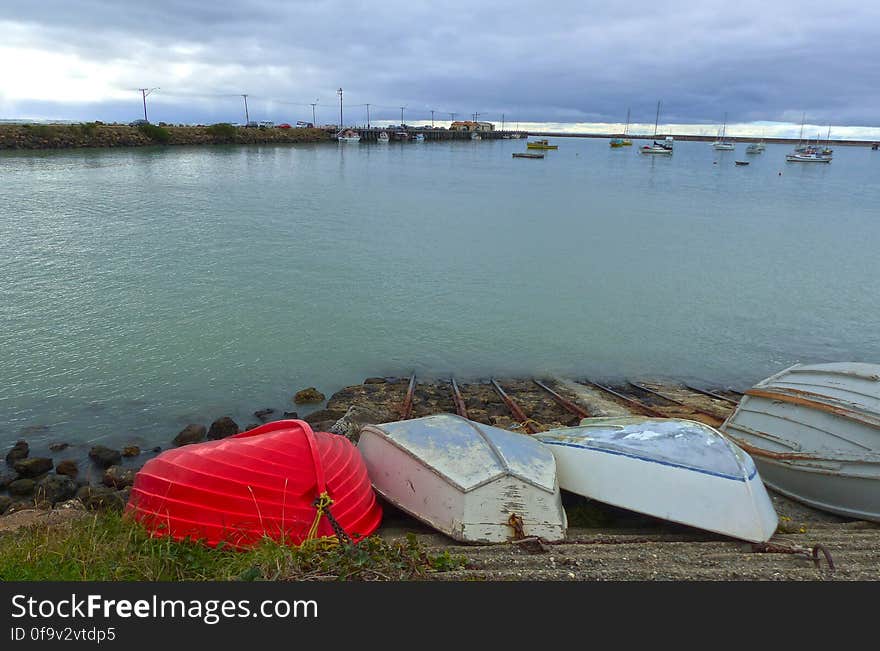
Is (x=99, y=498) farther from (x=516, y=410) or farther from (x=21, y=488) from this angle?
(x=516, y=410)

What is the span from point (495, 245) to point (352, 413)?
19335mm

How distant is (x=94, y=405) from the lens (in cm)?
1106

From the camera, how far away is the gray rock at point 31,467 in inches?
341

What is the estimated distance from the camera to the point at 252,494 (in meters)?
5.16

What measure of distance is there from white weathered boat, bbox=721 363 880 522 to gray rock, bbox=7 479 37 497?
9582mm

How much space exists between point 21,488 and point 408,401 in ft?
19.6

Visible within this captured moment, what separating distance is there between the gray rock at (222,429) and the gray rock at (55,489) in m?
2.15

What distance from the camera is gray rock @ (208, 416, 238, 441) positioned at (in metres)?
9.95

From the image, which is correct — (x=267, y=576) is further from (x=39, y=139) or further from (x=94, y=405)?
(x=39, y=139)

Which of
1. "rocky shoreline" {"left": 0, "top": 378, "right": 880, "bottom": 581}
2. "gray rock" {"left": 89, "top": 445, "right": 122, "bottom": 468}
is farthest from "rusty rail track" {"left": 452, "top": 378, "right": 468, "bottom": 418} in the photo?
"gray rock" {"left": 89, "top": 445, "right": 122, "bottom": 468}

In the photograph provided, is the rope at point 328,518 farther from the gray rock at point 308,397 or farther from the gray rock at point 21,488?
the gray rock at point 308,397

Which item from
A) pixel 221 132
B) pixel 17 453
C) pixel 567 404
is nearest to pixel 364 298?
pixel 567 404

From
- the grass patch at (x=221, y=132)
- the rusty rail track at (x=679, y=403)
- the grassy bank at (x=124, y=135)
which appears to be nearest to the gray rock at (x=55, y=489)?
the rusty rail track at (x=679, y=403)

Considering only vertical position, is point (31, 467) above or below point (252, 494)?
below
